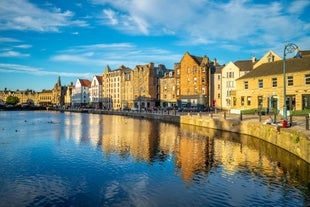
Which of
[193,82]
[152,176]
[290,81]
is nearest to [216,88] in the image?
[193,82]

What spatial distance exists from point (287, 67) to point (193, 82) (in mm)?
36390

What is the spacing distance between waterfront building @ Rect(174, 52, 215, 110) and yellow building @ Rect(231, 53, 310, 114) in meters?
22.6

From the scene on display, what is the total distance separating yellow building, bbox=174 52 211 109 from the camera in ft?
245

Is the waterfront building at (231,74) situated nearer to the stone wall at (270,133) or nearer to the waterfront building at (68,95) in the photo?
the stone wall at (270,133)

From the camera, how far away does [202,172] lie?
17.0 meters

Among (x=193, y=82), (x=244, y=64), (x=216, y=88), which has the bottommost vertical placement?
(x=216, y=88)

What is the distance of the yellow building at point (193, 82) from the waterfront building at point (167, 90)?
709 centimetres

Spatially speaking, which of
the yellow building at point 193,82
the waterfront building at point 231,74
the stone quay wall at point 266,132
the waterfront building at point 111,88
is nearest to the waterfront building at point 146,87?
the waterfront building at point 111,88

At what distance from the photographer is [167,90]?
301ft

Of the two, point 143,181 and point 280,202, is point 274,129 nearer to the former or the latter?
point 280,202

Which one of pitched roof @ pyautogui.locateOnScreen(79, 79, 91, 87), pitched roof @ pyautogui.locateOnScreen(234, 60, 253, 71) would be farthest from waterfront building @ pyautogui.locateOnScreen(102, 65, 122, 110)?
pitched roof @ pyautogui.locateOnScreen(234, 60, 253, 71)

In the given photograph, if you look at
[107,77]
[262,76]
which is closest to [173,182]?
[262,76]

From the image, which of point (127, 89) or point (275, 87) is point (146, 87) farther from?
point (275, 87)

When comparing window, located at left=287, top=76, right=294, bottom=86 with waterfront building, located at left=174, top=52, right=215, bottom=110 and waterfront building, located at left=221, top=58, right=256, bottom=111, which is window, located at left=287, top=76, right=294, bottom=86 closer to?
waterfront building, located at left=221, top=58, right=256, bottom=111
